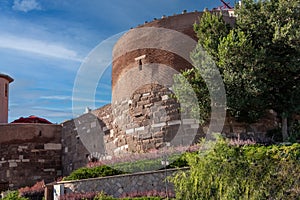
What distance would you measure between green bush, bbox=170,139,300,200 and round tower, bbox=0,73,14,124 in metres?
19.3

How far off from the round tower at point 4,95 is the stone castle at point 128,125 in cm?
499

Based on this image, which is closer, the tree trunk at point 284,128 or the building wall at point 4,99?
the tree trunk at point 284,128

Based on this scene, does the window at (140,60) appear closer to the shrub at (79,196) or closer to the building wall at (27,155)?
the shrub at (79,196)

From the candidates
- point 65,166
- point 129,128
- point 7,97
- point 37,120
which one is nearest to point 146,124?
point 129,128

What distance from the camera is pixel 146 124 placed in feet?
51.8

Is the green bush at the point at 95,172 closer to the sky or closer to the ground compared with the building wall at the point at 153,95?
closer to the ground

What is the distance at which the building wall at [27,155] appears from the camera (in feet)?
66.2

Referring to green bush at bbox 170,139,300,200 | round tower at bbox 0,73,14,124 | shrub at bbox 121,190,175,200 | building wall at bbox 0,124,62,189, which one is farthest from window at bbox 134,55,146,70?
round tower at bbox 0,73,14,124

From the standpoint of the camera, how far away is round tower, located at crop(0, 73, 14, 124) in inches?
998

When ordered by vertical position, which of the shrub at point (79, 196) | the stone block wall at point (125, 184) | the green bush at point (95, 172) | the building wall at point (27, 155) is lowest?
the shrub at point (79, 196)

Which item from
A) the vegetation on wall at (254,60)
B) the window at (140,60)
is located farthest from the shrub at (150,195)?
the window at (140,60)

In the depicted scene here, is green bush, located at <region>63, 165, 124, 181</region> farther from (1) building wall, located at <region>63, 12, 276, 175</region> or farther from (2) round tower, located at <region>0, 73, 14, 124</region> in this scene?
(2) round tower, located at <region>0, 73, 14, 124</region>

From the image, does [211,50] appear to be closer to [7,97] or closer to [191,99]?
[191,99]

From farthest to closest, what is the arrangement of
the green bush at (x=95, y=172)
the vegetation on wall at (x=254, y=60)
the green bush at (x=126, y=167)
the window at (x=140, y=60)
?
Answer: the window at (x=140, y=60) < the vegetation on wall at (x=254, y=60) < the green bush at (x=95, y=172) < the green bush at (x=126, y=167)
